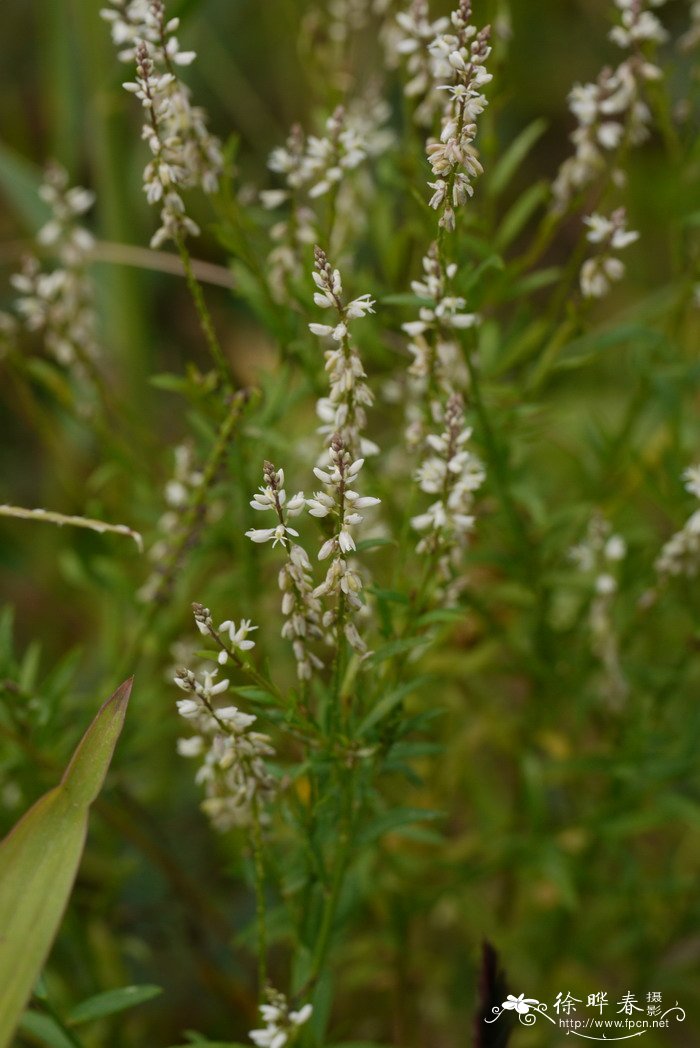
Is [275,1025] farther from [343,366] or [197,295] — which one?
[197,295]

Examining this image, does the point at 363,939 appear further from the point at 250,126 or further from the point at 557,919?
the point at 250,126

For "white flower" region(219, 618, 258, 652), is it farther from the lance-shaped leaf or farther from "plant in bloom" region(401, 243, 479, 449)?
"plant in bloom" region(401, 243, 479, 449)

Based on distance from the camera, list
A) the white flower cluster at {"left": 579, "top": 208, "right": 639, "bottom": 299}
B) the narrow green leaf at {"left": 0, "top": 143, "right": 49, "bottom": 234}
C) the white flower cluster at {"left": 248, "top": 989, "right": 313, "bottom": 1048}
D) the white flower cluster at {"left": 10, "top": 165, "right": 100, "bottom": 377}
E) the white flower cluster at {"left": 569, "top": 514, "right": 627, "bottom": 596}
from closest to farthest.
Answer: the white flower cluster at {"left": 248, "top": 989, "right": 313, "bottom": 1048}
the white flower cluster at {"left": 579, "top": 208, "right": 639, "bottom": 299}
the white flower cluster at {"left": 569, "top": 514, "right": 627, "bottom": 596}
the white flower cluster at {"left": 10, "top": 165, "right": 100, "bottom": 377}
the narrow green leaf at {"left": 0, "top": 143, "right": 49, "bottom": 234}

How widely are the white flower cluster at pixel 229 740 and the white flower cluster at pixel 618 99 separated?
841 millimetres

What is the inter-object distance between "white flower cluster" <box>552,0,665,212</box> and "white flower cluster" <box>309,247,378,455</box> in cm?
56

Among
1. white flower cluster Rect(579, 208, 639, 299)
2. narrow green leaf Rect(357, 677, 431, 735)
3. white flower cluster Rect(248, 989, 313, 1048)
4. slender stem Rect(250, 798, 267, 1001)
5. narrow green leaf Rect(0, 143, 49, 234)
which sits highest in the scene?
narrow green leaf Rect(0, 143, 49, 234)

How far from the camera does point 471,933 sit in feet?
6.52

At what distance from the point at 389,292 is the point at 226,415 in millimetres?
360

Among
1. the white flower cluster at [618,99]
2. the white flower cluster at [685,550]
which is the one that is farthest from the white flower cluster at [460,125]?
the white flower cluster at [685,550]

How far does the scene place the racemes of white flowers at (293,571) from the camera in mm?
972

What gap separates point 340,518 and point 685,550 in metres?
0.65

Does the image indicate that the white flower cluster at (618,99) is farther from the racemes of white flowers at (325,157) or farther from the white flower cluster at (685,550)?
the white flower cluster at (685,550)

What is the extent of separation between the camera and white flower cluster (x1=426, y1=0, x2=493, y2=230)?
0.99 m

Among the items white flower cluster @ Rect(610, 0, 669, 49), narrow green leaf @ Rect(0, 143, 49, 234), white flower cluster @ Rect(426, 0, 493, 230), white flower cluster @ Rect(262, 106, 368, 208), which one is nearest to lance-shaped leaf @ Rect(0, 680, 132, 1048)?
white flower cluster @ Rect(426, 0, 493, 230)
